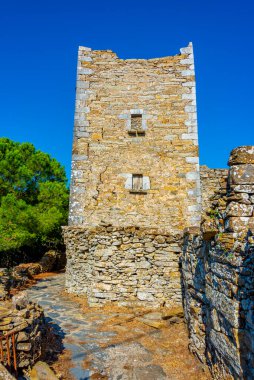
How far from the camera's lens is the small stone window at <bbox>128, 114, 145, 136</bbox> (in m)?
10.7

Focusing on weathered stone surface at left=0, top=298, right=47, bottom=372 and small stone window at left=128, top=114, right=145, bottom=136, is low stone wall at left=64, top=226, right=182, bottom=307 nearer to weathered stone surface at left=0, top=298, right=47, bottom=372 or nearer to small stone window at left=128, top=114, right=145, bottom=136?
weathered stone surface at left=0, top=298, right=47, bottom=372

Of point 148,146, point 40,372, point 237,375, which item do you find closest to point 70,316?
point 40,372

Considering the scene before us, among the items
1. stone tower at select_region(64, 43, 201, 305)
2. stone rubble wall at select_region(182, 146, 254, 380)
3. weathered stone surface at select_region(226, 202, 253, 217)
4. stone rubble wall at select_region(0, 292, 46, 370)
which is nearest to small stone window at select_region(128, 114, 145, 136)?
stone tower at select_region(64, 43, 201, 305)

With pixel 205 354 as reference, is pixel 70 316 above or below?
below

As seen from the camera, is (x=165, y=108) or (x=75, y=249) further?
(x=165, y=108)

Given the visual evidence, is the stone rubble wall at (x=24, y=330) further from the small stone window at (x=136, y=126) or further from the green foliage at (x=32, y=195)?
the small stone window at (x=136, y=126)

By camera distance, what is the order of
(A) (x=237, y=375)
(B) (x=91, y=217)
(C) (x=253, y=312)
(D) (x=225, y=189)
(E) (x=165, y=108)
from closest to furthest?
1. (C) (x=253, y=312)
2. (A) (x=237, y=375)
3. (D) (x=225, y=189)
4. (B) (x=91, y=217)
5. (E) (x=165, y=108)

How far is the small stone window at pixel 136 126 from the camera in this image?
10734 millimetres

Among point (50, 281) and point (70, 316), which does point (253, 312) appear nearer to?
point (70, 316)

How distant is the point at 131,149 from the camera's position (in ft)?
34.8

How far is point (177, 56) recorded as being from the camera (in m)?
11.4

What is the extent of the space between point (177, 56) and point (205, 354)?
34.0 ft

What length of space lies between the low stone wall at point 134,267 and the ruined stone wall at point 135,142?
2275 mm

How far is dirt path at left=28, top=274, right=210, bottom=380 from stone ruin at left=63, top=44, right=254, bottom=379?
62 centimetres
